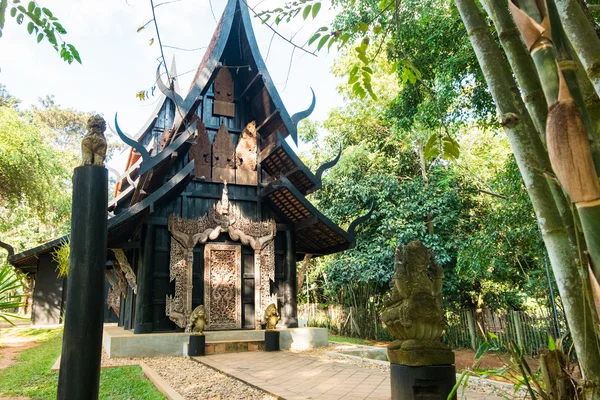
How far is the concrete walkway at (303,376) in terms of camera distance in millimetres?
→ 4566

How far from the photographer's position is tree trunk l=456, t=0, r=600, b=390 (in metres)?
1.22


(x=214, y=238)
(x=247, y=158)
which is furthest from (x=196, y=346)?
(x=247, y=158)

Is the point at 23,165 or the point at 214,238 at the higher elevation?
the point at 23,165

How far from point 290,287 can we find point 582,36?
908 cm

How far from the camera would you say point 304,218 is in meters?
9.77

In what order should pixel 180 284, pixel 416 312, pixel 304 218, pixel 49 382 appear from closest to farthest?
1. pixel 416 312
2. pixel 49 382
3. pixel 180 284
4. pixel 304 218

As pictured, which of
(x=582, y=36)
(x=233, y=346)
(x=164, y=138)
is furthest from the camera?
(x=164, y=138)

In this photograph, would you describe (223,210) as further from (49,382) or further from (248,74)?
(49,382)

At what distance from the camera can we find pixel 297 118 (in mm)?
9586

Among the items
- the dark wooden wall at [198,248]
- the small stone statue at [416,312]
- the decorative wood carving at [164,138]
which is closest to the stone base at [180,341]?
the dark wooden wall at [198,248]

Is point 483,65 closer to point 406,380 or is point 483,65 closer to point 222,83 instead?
point 406,380

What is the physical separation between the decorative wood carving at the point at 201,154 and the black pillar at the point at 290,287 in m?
2.36

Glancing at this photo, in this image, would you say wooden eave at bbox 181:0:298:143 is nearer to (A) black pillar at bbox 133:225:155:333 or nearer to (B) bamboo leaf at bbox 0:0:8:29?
(A) black pillar at bbox 133:225:155:333

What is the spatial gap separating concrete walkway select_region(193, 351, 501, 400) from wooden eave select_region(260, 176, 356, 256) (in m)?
2.95
